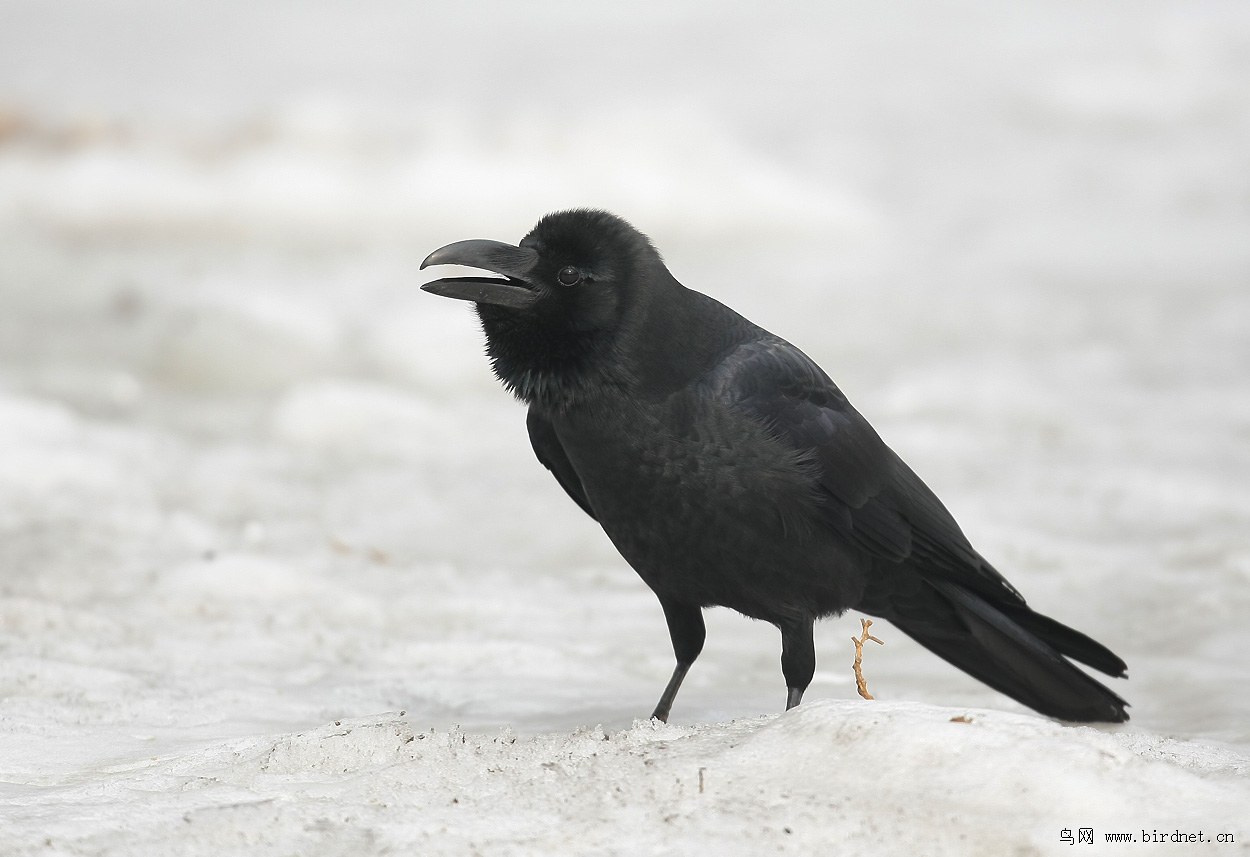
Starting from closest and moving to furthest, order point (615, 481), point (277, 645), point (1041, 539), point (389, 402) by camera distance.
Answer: point (615, 481) < point (277, 645) < point (1041, 539) < point (389, 402)

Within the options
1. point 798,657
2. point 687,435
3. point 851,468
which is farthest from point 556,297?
point 798,657

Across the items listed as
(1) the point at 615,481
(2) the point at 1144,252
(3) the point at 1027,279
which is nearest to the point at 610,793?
(1) the point at 615,481

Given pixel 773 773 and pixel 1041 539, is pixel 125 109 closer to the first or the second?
pixel 1041 539

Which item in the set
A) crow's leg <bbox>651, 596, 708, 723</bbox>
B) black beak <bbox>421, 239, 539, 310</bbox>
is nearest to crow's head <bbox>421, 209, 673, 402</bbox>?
black beak <bbox>421, 239, 539, 310</bbox>

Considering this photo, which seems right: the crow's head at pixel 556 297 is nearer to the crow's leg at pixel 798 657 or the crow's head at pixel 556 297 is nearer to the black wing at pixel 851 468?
the black wing at pixel 851 468

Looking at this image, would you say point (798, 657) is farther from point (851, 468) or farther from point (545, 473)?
point (545, 473)

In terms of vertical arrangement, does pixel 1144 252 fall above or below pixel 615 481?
above
